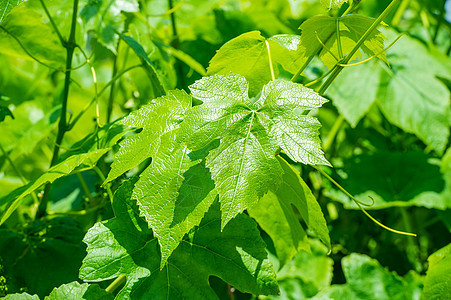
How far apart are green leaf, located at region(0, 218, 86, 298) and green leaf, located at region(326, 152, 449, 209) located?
2.44ft

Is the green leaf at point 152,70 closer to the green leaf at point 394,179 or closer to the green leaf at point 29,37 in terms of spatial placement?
the green leaf at point 29,37

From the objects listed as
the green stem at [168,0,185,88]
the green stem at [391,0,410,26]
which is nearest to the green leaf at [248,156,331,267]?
the green stem at [168,0,185,88]

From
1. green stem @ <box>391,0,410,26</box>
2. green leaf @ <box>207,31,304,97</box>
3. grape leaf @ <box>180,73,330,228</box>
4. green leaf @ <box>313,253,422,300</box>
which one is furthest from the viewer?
green stem @ <box>391,0,410,26</box>

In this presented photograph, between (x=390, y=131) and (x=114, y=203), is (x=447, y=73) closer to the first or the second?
(x=390, y=131)

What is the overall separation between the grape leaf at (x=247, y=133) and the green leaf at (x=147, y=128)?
0.06m

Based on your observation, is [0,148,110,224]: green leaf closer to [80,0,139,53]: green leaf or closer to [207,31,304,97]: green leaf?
[207,31,304,97]: green leaf

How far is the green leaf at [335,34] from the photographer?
792 mm

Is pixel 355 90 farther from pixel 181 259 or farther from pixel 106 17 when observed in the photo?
pixel 181 259

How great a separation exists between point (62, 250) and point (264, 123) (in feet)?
1.90

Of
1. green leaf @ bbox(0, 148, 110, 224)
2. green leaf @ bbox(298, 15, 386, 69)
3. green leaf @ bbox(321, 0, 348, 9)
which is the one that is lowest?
green leaf @ bbox(0, 148, 110, 224)

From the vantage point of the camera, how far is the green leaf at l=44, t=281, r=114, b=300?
0.76m

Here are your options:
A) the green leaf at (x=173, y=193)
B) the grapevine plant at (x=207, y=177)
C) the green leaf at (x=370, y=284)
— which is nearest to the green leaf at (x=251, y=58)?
the grapevine plant at (x=207, y=177)

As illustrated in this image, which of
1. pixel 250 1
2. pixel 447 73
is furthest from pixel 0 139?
pixel 447 73

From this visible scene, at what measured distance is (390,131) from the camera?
5.63 feet
